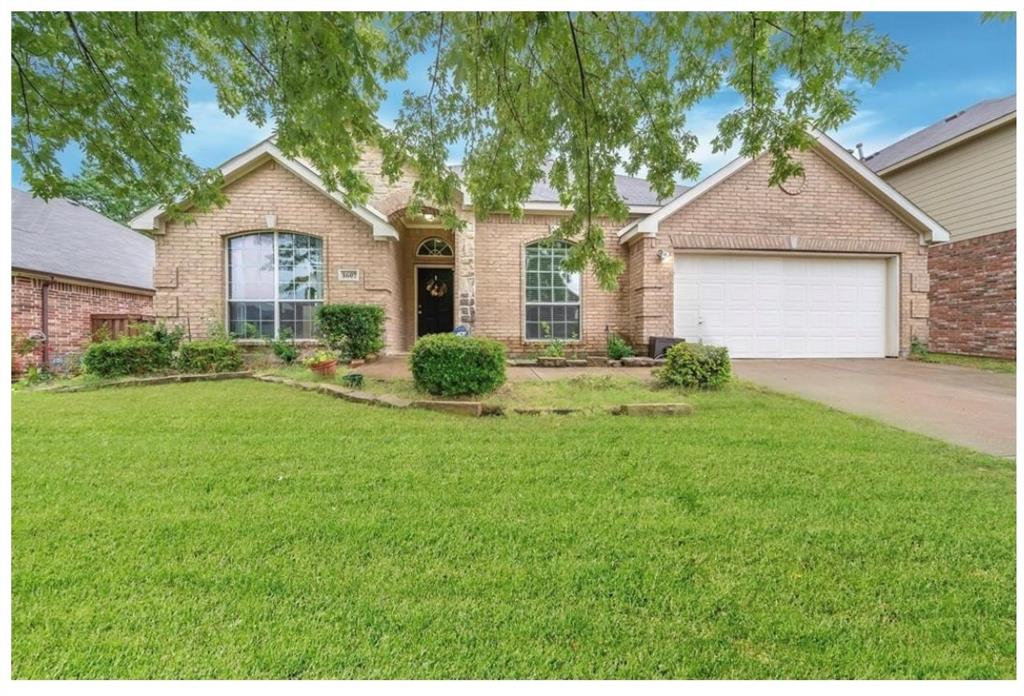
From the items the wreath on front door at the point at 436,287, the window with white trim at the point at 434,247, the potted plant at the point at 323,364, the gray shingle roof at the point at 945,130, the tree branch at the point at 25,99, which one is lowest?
the potted plant at the point at 323,364

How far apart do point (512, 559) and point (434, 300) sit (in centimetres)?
1121

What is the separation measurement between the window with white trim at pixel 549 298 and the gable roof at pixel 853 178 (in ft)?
6.42

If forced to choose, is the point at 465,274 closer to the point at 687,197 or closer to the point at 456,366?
the point at 687,197

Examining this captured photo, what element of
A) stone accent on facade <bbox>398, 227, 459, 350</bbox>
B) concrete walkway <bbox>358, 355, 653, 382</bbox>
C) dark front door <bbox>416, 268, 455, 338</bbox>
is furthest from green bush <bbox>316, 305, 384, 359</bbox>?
dark front door <bbox>416, 268, 455, 338</bbox>

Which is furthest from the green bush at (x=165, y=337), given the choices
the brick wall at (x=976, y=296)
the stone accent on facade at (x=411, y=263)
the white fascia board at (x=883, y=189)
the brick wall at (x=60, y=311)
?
the brick wall at (x=976, y=296)

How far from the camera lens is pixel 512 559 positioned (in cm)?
217

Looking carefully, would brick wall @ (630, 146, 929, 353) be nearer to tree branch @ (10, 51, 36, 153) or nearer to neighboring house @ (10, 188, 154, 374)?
tree branch @ (10, 51, 36, 153)

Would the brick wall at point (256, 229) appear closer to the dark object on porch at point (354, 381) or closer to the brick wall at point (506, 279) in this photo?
the brick wall at point (506, 279)

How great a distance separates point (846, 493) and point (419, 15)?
4.62 metres

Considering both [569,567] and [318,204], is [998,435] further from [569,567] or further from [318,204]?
[318,204]

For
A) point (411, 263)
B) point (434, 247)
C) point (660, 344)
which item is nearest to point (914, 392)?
point (660, 344)

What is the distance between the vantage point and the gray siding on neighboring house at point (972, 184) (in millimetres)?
10828

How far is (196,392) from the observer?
6.37m

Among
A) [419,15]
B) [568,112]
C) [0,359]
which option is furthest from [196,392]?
[568,112]
